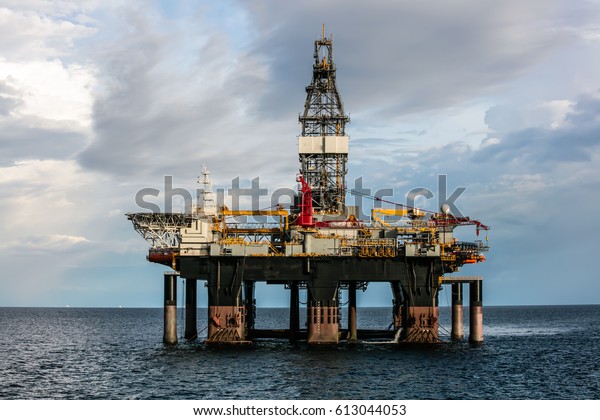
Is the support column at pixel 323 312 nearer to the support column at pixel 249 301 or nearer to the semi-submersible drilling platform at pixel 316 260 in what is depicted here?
the semi-submersible drilling platform at pixel 316 260

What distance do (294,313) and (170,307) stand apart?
13370 millimetres

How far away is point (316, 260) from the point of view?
66.9 m

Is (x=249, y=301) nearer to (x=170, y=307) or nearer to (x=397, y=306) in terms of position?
(x=170, y=307)

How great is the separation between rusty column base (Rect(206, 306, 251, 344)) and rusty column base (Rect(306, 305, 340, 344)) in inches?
246

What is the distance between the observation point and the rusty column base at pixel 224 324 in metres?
67.8

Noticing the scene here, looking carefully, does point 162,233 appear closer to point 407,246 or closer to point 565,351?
point 407,246

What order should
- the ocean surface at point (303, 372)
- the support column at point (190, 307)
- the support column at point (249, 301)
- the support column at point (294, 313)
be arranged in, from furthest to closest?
the support column at point (190, 307) < the support column at point (249, 301) < the support column at point (294, 313) < the ocean surface at point (303, 372)

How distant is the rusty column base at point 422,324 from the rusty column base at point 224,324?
1465 cm

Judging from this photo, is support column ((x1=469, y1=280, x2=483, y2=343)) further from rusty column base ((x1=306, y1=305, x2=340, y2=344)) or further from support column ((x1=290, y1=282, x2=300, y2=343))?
support column ((x1=290, y1=282, x2=300, y2=343))

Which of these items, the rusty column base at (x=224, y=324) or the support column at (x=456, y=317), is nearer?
the rusty column base at (x=224, y=324)

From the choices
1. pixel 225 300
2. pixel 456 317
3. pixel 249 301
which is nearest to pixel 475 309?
pixel 456 317

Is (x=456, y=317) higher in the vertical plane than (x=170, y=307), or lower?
lower

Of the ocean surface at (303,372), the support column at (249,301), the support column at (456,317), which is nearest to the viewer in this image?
the ocean surface at (303,372)

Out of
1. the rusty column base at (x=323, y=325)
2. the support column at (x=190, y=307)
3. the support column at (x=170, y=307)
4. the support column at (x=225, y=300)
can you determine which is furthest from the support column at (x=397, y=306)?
the support column at (x=170, y=307)
